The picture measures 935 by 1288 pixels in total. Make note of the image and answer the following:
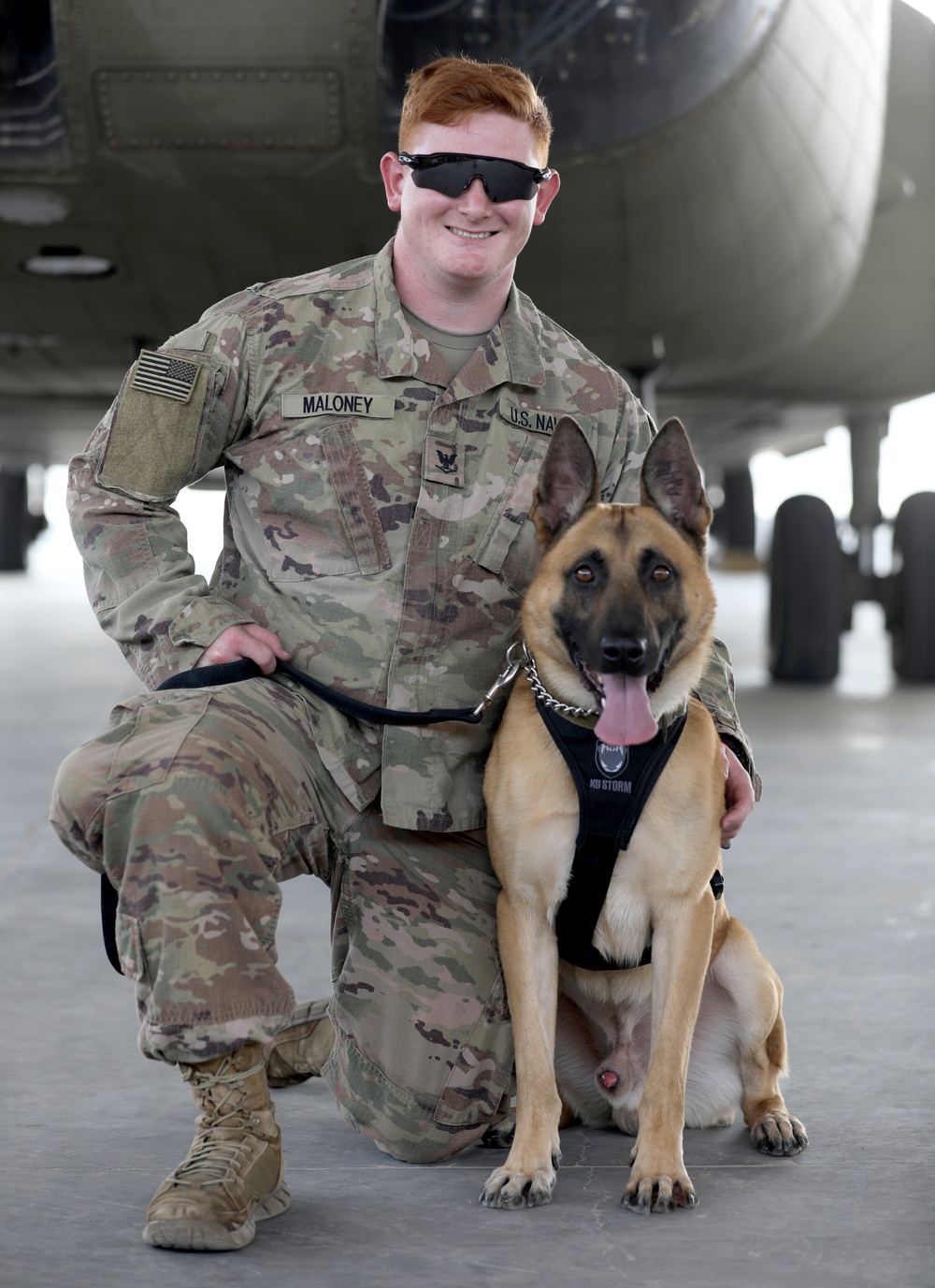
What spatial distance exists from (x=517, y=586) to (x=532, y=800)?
0.48 meters

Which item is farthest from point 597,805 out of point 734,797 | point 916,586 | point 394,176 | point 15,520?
point 15,520

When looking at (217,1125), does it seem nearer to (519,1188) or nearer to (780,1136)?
(519,1188)

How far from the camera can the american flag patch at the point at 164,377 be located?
7.54 ft

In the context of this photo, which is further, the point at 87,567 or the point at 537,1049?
the point at 87,567

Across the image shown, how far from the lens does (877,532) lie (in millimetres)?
7996

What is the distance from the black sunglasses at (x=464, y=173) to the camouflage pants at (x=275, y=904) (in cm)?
88

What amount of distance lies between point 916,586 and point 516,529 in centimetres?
512

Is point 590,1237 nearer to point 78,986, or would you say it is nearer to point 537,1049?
point 537,1049

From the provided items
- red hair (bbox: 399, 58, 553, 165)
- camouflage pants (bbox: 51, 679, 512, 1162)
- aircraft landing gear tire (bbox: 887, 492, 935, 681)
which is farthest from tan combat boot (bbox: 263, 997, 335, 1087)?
aircraft landing gear tire (bbox: 887, 492, 935, 681)

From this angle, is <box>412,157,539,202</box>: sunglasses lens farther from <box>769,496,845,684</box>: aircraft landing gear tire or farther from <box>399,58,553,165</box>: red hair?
<box>769,496,845,684</box>: aircraft landing gear tire

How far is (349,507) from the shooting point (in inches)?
92.8

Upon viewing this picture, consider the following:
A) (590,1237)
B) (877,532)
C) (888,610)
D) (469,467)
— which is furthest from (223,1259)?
(877,532)

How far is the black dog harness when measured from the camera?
2.07 m

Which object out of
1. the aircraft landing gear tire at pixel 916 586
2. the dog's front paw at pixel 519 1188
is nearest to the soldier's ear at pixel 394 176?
the dog's front paw at pixel 519 1188
